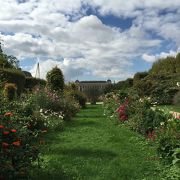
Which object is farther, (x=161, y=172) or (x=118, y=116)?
(x=118, y=116)

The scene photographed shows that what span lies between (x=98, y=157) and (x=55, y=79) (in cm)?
1648

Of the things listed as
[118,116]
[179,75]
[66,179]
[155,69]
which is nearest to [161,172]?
[66,179]

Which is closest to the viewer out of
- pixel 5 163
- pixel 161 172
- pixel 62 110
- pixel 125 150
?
pixel 5 163

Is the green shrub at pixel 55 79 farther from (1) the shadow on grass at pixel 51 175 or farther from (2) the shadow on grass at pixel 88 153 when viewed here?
(1) the shadow on grass at pixel 51 175

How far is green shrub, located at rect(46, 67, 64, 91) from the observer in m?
25.2

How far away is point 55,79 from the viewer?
991 inches

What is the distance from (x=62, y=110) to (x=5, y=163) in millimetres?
12665

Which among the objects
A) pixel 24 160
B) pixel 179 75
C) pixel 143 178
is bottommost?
pixel 143 178

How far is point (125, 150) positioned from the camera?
9.96 m

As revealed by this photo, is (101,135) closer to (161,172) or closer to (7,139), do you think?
(161,172)

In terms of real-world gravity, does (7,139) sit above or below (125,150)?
above

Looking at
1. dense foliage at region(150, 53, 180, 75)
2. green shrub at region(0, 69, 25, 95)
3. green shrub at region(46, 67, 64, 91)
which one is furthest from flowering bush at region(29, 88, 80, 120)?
dense foliage at region(150, 53, 180, 75)

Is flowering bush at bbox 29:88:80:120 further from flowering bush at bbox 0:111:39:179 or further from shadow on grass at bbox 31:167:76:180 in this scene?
flowering bush at bbox 0:111:39:179

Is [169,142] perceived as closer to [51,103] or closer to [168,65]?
[51,103]
